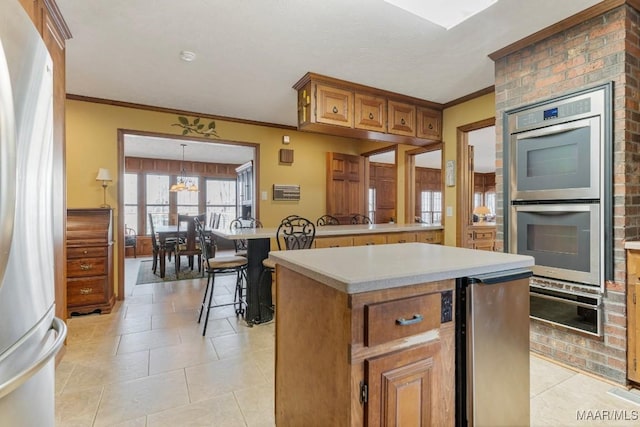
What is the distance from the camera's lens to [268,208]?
5012mm

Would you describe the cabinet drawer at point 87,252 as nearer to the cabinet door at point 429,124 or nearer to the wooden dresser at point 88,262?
the wooden dresser at point 88,262

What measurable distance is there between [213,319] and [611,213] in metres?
3.33

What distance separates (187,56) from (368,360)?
284 cm

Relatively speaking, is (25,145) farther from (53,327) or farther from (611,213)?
(611,213)

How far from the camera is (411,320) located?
3.73ft

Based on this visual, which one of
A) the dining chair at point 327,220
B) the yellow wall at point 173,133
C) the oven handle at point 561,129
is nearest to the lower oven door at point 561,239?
the oven handle at point 561,129

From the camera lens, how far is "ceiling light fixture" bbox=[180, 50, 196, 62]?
272cm

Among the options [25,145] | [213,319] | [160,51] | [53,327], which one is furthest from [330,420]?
[160,51]

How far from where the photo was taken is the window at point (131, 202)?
7911mm

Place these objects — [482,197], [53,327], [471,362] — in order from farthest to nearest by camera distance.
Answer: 1. [482,197]
2. [471,362]
3. [53,327]

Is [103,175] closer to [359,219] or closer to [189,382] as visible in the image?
[189,382]

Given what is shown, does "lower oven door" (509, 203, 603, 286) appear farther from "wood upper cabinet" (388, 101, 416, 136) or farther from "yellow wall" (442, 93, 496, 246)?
"wood upper cabinet" (388, 101, 416, 136)

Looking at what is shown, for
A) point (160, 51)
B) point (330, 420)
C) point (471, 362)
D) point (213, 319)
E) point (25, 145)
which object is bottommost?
Answer: point (213, 319)

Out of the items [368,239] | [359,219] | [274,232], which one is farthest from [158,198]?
[368,239]
